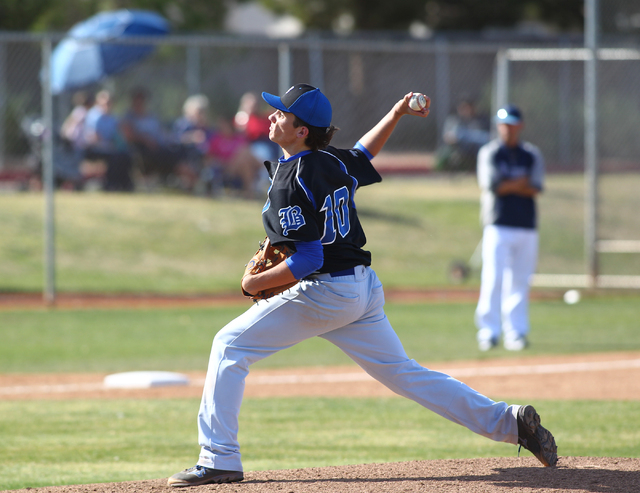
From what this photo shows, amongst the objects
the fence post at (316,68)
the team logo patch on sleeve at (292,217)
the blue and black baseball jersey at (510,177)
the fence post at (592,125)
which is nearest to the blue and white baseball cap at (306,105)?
the team logo patch on sleeve at (292,217)

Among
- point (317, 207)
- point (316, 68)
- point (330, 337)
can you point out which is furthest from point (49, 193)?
point (316, 68)

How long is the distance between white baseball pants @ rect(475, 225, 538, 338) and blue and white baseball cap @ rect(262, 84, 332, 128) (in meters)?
5.21

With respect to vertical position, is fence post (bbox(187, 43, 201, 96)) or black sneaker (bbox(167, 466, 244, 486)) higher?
fence post (bbox(187, 43, 201, 96))

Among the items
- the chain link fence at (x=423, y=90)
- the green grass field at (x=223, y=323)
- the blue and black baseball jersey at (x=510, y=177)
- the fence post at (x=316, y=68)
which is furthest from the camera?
the fence post at (x=316, y=68)

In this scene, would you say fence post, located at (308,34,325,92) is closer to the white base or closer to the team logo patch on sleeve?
the white base

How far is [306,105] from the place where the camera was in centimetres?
414

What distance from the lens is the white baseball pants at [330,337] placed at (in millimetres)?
4164

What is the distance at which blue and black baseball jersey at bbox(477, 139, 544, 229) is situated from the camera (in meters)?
9.00

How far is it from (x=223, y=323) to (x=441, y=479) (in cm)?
654

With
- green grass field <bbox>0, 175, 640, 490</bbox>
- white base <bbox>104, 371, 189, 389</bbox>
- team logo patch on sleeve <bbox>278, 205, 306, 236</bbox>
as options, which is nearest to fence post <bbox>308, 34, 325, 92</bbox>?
green grass field <bbox>0, 175, 640, 490</bbox>

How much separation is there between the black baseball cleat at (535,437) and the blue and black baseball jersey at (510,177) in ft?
15.7

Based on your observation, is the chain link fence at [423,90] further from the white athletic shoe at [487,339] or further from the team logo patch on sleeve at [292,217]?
the team logo patch on sleeve at [292,217]

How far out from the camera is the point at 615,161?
21.0 meters

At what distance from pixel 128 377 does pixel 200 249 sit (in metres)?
7.10
